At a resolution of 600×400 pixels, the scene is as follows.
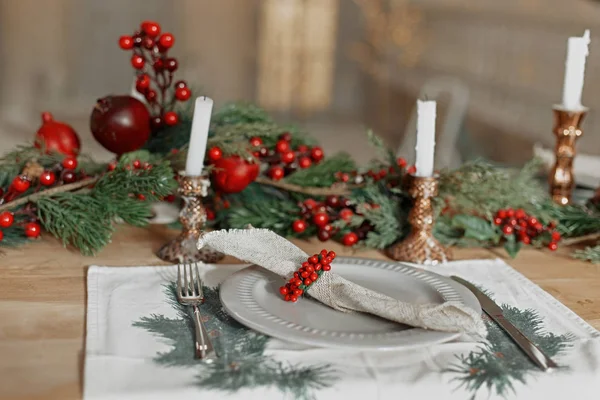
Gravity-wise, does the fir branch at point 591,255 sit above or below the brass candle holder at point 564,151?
below

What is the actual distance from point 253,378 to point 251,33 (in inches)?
136

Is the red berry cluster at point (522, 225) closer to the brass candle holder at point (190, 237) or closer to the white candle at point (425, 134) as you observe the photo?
the white candle at point (425, 134)

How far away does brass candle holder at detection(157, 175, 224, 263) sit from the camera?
916 millimetres

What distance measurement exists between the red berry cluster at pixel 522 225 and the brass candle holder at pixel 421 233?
0.38 ft

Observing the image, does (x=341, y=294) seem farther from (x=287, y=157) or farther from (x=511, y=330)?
(x=287, y=157)

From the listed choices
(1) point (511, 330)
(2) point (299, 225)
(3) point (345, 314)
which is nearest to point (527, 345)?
(1) point (511, 330)

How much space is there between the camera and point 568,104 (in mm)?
1132

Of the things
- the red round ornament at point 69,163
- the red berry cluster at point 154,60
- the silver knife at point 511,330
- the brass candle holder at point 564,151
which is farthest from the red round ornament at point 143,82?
the brass candle holder at point 564,151

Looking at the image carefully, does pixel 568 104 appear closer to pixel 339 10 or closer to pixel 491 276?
pixel 491 276

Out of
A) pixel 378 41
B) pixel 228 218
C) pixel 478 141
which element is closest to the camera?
pixel 228 218

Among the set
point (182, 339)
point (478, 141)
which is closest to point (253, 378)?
point (182, 339)

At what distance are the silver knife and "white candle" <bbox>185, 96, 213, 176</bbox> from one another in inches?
13.3

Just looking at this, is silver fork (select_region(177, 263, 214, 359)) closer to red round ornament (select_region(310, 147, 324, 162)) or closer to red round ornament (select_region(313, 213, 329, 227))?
red round ornament (select_region(313, 213, 329, 227))

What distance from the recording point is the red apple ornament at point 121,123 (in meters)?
1.05
